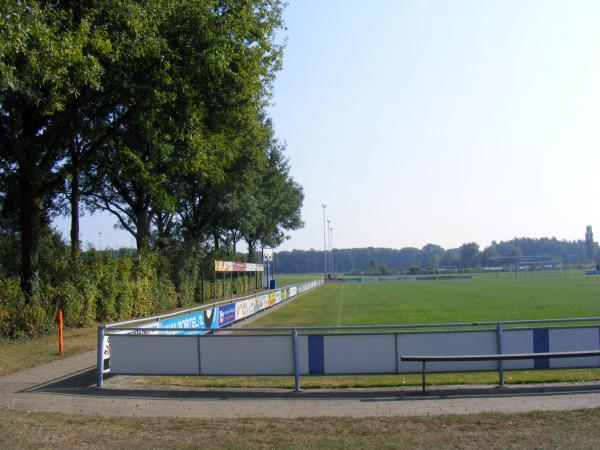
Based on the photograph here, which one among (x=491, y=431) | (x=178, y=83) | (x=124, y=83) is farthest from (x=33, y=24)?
(x=491, y=431)

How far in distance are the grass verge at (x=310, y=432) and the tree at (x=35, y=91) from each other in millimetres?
6559

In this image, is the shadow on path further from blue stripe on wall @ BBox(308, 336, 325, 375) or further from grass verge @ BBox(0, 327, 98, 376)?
grass verge @ BBox(0, 327, 98, 376)

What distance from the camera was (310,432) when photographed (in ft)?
23.7

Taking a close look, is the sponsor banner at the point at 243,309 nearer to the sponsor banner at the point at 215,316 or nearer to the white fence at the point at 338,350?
the sponsor banner at the point at 215,316

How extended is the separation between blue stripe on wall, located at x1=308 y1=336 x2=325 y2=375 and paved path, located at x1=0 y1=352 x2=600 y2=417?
Answer: 376mm

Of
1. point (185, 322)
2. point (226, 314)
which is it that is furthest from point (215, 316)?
point (185, 322)

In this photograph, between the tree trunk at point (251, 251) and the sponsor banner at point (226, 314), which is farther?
the tree trunk at point (251, 251)

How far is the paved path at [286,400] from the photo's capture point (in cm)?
846

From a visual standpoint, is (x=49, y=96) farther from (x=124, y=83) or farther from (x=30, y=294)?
(x=30, y=294)

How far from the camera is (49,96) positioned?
1547 centimetres

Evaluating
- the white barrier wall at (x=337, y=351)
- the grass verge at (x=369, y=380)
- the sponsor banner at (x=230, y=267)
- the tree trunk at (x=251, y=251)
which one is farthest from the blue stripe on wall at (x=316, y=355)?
the tree trunk at (x=251, y=251)

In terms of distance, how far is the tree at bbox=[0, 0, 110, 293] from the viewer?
1154cm

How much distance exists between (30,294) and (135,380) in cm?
1004

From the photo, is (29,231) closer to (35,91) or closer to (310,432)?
(35,91)
